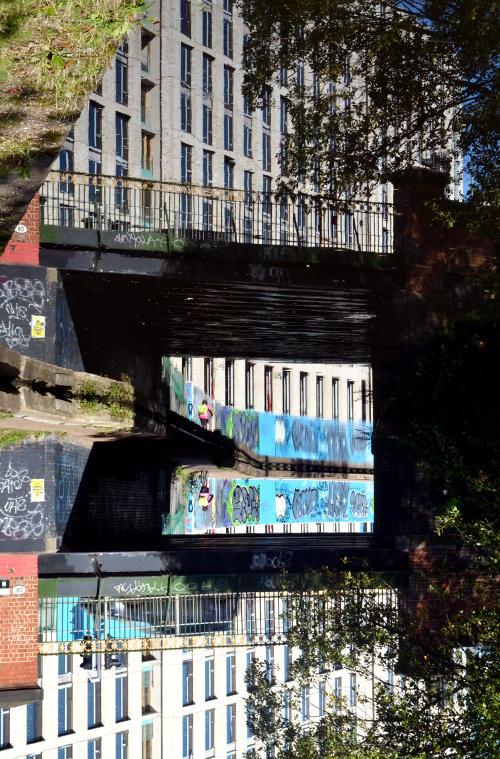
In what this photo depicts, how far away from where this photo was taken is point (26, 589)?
20.7m

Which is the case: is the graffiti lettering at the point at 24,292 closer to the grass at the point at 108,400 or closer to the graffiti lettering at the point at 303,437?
the grass at the point at 108,400

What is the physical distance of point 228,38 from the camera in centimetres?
5631

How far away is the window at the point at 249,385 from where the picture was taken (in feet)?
192

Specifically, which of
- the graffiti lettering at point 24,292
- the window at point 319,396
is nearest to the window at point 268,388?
the window at point 319,396

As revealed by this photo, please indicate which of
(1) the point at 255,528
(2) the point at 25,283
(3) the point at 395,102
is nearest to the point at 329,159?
(3) the point at 395,102

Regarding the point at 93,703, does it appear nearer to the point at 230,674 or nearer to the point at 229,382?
the point at 230,674

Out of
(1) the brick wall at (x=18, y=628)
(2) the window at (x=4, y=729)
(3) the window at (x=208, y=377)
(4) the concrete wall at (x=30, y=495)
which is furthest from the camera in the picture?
(3) the window at (x=208, y=377)

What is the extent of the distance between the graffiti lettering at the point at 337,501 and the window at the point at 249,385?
765 cm

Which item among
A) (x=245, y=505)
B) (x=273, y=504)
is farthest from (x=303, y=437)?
(x=245, y=505)

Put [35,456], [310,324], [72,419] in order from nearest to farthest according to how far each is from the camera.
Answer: [72,419] → [35,456] → [310,324]

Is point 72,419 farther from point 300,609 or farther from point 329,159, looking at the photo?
point 329,159

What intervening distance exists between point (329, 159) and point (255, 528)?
36866 millimetres

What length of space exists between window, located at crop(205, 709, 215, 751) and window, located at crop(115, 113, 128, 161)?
31.2 metres

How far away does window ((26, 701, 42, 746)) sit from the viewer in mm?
41156
